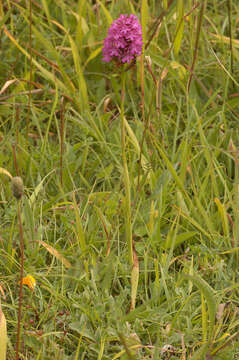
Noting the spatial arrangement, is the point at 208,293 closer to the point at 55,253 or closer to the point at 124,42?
the point at 55,253

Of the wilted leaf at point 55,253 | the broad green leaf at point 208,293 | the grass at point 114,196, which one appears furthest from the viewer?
the wilted leaf at point 55,253

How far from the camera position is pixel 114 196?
5.79 feet

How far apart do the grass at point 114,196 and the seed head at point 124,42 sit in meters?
0.06

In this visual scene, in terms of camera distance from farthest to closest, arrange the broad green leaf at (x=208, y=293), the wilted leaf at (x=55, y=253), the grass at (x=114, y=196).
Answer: the wilted leaf at (x=55, y=253) < the grass at (x=114, y=196) < the broad green leaf at (x=208, y=293)

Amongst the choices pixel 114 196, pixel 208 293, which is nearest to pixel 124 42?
pixel 114 196

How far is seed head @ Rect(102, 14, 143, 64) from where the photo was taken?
1.46 meters

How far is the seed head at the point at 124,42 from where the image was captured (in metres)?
1.46

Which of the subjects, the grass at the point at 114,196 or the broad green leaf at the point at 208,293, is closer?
the broad green leaf at the point at 208,293

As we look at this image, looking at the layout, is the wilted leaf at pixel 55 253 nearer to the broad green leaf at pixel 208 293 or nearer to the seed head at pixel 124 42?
the broad green leaf at pixel 208 293

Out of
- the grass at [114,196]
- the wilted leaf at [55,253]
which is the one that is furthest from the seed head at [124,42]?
the wilted leaf at [55,253]

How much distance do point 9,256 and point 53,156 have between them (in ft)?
1.50

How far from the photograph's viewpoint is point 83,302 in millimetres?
1468

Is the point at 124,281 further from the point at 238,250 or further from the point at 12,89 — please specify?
the point at 12,89

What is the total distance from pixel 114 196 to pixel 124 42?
504mm
